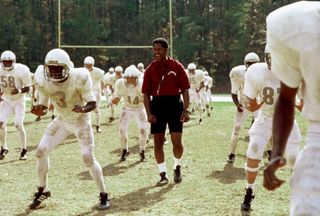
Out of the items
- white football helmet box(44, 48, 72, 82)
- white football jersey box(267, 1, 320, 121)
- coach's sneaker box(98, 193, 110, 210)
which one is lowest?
coach's sneaker box(98, 193, 110, 210)

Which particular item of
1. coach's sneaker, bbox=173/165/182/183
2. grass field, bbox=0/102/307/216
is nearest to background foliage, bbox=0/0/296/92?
grass field, bbox=0/102/307/216

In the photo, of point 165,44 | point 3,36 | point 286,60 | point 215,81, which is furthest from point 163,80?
point 3,36

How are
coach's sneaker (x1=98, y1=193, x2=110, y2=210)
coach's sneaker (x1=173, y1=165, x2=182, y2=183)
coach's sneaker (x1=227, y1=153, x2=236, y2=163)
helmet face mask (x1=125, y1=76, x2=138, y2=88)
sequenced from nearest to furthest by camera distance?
coach's sneaker (x1=98, y1=193, x2=110, y2=210), coach's sneaker (x1=173, y1=165, x2=182, y2=183), coach's sneaker (x1=227, y1=153, x2=236, y2=163), helmet face mask (x1=125, y1=76, x2=138, y2=88)

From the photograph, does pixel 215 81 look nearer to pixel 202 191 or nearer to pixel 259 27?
pixel 259 27

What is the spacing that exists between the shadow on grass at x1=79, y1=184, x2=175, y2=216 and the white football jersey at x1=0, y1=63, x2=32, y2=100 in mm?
3843

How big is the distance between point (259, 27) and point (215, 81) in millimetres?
6492

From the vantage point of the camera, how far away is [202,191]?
7152 millimetres

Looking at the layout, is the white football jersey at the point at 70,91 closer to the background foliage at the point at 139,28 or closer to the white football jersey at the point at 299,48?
the white football jersey at the point at 299,48

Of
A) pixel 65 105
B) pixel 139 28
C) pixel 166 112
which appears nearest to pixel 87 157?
pixel 65 105

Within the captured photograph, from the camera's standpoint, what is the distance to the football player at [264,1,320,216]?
7.59 feet

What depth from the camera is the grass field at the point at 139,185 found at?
6281mm

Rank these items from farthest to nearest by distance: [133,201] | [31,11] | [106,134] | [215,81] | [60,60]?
[31,11] → [215,81] → [106,134] → [133,201] → [60,60]

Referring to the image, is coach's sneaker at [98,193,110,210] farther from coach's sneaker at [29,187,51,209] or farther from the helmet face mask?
the helmet face mask

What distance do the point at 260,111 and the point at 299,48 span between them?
3834mm
